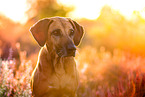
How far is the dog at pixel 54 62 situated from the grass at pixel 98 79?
1.29 ft

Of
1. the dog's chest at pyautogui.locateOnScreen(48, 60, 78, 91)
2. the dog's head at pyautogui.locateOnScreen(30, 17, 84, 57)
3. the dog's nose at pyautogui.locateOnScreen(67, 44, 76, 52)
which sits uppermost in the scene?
the dog's head at pyautogui.locateOnScreen(30, 17, 84, 57)

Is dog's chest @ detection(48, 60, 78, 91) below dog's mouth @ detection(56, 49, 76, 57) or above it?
below

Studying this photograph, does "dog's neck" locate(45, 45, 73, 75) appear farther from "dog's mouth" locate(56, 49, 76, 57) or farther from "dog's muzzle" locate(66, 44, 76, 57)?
"dog's muzzle" locate(66, 44, 76, 57)

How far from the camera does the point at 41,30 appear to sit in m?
3.47

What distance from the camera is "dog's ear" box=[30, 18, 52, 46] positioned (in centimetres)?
344

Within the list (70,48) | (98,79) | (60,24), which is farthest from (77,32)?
(98,79)

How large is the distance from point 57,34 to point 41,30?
11.4 inches

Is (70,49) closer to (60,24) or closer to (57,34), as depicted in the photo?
(57,34)

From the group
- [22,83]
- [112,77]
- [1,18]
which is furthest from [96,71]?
[1,18]

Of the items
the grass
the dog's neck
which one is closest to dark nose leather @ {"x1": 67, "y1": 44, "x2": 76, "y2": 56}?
the dog's neck

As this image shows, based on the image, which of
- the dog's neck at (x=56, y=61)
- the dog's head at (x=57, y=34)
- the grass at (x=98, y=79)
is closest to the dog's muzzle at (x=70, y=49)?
the dog's head at (x=57, y=34)

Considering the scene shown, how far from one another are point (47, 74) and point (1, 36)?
929 cm

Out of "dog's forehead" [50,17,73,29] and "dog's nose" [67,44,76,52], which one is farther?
"dog's forehead" [50,17,73,29]

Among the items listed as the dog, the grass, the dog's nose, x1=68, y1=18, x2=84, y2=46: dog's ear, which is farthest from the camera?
the grass
